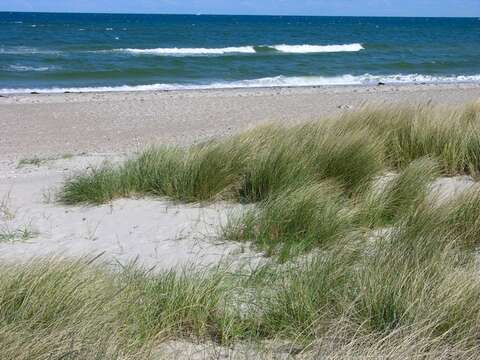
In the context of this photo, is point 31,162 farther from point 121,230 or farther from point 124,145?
point 121,230

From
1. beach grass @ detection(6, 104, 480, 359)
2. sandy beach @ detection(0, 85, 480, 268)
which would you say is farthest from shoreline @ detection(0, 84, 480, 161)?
beach grass @ detection(6, 104, 480, 359)

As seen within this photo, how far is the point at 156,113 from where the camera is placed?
1470 cm

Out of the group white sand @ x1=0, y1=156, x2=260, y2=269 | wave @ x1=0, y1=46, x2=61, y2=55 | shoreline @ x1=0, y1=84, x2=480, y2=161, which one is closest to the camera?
white sand @ x1=0, y1=156, x2=260, y2=269

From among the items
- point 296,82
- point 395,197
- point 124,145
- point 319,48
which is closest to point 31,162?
point 124,145

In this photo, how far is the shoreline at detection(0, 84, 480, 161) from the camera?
11055mm

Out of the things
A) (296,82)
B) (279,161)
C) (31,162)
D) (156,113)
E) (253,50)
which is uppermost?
(279,161)

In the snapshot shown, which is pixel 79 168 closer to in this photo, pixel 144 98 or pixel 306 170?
pixel 306 170

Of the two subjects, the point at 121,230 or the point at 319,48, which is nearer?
the point at 121,230

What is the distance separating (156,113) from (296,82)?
36.1 feet

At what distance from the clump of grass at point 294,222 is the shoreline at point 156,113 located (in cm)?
350

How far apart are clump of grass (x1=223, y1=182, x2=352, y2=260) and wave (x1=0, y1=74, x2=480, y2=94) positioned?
53.2 ft

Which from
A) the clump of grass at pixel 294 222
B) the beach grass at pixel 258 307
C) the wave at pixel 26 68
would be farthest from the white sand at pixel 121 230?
the wave at pixel 26 68

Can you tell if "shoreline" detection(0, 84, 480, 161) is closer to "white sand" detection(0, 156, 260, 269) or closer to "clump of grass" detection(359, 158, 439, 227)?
"white sand" detection(0, 156, 260, 269)

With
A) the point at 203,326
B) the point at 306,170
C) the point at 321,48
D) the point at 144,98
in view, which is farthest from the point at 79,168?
the point at 321,48
